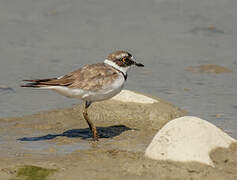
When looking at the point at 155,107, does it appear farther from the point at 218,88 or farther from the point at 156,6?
the point at 156,6

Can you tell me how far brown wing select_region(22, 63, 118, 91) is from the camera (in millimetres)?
8750

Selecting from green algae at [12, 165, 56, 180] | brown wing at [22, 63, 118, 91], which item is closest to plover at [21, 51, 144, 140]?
brown wing at [22, 63, 118, 91]

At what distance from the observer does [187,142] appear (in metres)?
7.48

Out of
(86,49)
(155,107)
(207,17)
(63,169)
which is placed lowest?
(63,169)

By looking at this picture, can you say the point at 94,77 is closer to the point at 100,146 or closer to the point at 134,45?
the point at 100,146

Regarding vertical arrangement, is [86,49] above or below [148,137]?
above

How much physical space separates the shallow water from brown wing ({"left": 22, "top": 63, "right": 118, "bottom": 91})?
1.82 metres

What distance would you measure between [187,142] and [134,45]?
7121 mm

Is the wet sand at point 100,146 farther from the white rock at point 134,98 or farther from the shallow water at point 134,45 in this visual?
the shallow water at point 134,45

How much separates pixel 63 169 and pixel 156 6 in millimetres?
10684

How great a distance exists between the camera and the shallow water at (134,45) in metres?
11.2

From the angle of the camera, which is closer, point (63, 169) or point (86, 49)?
point (63, 169)

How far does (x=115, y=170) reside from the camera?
Answer: 720cm

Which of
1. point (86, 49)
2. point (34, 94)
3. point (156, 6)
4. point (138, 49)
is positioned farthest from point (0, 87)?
point (156, 6)
